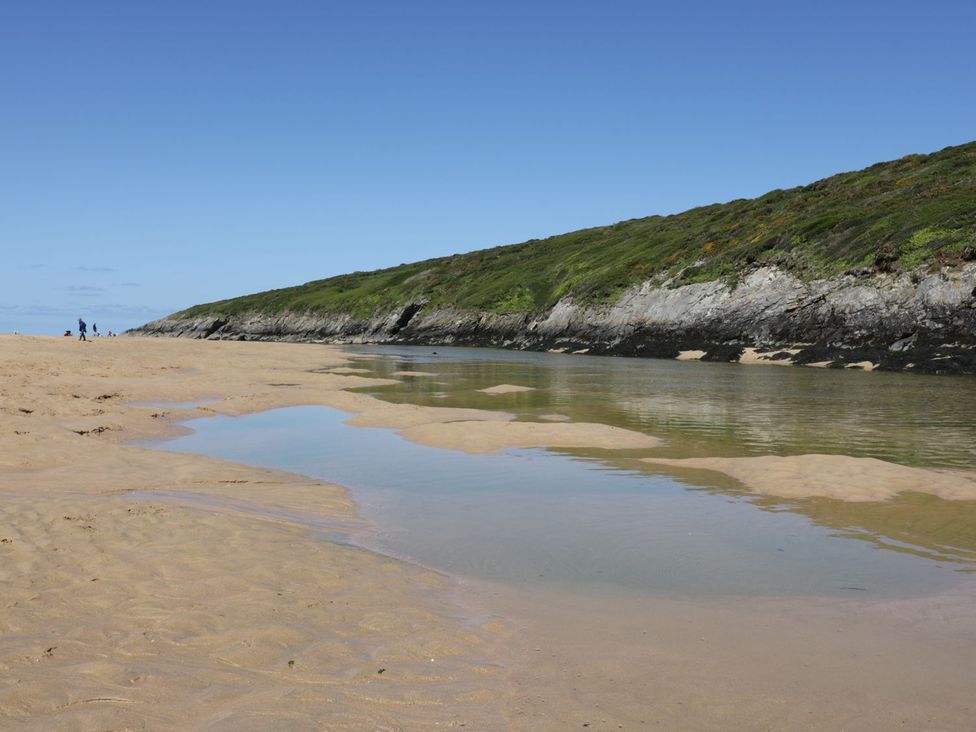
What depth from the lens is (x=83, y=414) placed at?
68.8ft

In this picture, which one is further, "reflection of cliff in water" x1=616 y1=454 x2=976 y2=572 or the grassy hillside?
the grassy hillside

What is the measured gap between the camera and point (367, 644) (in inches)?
255

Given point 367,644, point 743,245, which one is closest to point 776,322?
point 743,245

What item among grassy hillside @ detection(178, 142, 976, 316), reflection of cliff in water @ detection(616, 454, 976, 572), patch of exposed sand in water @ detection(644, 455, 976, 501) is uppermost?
grassy hillside @ detection(178, 142, 976, 316)

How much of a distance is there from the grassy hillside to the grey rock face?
2269 mm

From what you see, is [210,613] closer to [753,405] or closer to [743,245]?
[753,405]

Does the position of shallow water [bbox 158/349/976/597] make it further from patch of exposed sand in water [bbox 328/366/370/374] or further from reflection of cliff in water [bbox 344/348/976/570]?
patch of exposed sand in water [bbox 328/366/370/374]

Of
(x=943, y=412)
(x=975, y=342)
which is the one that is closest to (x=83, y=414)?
(x=943, y=412)

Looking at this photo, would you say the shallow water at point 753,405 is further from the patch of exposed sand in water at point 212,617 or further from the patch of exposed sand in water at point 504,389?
the patch of exposed sand in water at point 212,617

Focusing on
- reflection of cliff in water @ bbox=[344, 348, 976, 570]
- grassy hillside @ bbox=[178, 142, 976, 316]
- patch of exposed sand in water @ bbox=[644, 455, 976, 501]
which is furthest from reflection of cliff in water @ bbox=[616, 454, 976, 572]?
grassy hillside @ bbox=[178, 142, 976, 316]

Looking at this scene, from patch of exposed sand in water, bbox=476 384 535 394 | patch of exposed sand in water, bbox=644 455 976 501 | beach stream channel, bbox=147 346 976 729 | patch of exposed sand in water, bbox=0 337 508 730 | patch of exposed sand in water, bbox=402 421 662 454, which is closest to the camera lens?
patch of exposed sand in water, bbox=0 337 508 730

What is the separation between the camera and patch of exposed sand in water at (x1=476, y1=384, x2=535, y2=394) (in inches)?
1292

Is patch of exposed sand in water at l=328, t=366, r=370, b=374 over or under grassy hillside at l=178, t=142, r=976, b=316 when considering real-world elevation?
under

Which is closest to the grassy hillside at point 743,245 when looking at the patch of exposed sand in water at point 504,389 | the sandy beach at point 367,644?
the patch of exposed sand in water at point 504,389
